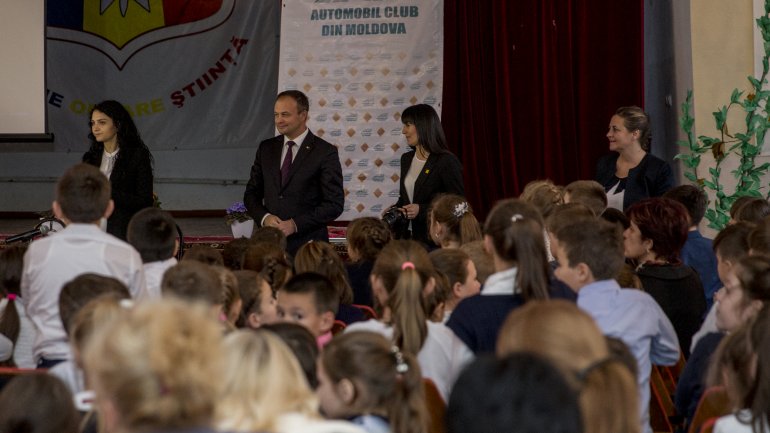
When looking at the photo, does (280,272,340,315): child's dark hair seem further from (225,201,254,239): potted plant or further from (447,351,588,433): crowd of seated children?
(225,201,254,239): potted plant

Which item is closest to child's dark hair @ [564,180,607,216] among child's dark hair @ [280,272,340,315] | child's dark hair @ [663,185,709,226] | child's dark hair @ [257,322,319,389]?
child's dark hair @ [663,185,709,226]

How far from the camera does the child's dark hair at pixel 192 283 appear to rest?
3219 mm

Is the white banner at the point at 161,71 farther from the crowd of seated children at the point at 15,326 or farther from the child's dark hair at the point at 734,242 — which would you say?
the child's dark hair at the point at 734,242

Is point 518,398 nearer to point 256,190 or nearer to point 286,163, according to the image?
point 286,163

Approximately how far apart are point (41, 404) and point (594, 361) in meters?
1.18

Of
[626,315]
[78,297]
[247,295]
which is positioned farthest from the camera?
[247,295]

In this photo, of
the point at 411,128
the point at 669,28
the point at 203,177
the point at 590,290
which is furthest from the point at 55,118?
the point at 590,290

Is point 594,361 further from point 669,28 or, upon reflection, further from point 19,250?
point 669,28

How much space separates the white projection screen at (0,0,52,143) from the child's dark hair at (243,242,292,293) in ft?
18.7

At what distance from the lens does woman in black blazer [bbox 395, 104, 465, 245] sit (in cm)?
592

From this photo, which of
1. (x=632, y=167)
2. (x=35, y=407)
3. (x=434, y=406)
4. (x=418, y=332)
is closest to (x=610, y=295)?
(x=418, y=332)

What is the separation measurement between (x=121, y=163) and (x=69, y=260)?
196 centimetres

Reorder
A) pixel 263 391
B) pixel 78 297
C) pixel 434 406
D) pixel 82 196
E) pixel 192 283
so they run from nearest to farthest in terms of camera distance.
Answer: pixel 263 391 → pixel 434 406 → pixel 78 297 → pixel 192 283 → pixel 82 196

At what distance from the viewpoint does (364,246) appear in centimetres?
488
